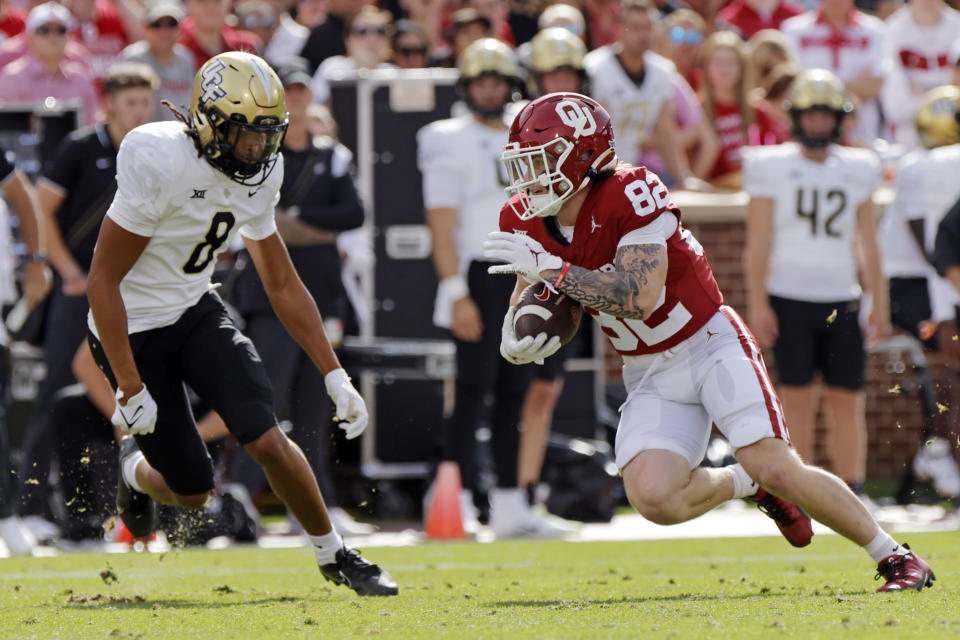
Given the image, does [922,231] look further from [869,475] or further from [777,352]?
[869,475]

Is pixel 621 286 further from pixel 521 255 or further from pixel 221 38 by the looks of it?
pixel 221 38

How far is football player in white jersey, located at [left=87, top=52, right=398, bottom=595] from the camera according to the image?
512 centimetres

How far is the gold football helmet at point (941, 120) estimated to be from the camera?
8.59 meters

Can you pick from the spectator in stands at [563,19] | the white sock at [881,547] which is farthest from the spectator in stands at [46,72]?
the white sock at [881,547]

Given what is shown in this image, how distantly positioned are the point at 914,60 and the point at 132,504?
666cm

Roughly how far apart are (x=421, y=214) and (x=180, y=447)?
3.82 m

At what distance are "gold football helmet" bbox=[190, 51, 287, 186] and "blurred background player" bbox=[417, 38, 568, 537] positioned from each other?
2.75m

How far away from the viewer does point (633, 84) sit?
942 cm

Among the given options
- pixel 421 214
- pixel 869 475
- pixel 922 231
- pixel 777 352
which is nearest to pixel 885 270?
pixel 922 231

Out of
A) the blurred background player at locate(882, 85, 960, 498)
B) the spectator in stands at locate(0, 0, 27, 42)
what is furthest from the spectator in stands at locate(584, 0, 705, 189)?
the spectator in stands at locate(0, 0, 27, 42)

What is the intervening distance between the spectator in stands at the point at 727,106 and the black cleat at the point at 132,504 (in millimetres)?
5514

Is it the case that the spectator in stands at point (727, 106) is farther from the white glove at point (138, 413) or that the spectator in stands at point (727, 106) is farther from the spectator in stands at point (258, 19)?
the white glove at point (138, 413)

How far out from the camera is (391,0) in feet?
37.5

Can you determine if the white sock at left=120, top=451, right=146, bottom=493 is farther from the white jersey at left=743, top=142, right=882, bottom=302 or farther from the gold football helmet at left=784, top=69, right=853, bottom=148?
the gold football helmet at left=784, top=69, right=853, bottom=148
